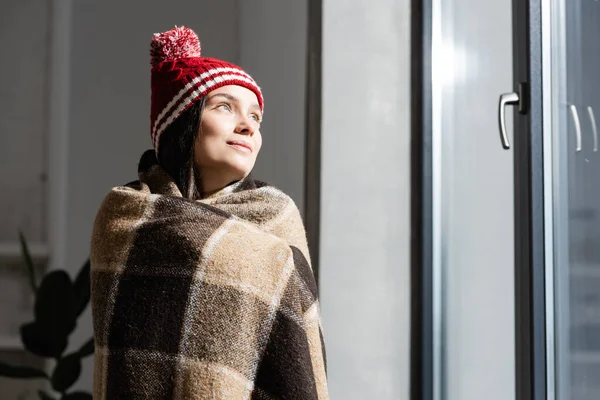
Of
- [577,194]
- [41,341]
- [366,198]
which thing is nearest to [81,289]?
[41,341]

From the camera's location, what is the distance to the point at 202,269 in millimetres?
1113

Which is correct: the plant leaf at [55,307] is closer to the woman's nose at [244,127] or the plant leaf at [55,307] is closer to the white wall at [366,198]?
the white wall at [366,198]

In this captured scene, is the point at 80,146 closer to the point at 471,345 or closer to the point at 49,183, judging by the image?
the point at 49,183

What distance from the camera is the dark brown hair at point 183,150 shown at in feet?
3.91

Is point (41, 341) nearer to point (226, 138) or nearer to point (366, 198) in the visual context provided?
point (366, 198)

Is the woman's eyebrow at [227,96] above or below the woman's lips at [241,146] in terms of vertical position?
above

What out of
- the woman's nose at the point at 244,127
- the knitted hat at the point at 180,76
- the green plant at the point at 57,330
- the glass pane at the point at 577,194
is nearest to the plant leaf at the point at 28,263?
the green plant at the point at 57,330

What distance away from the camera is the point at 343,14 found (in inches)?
72.5

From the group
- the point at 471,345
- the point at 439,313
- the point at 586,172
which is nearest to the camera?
the point at 586,172

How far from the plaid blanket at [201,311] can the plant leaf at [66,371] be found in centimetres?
134

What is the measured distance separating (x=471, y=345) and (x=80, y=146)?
5.26 feet

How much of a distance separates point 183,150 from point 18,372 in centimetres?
157

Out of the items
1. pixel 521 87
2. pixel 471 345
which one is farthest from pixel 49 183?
pixel 521 87

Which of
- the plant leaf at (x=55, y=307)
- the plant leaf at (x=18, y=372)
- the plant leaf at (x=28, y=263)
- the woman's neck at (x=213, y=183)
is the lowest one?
the plant leaf at (x=18, y=372)
